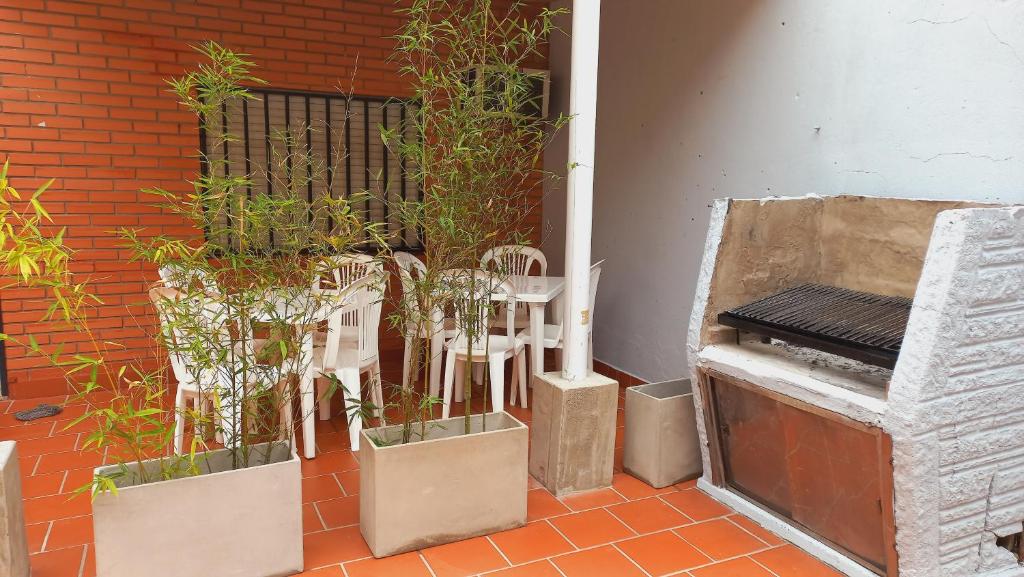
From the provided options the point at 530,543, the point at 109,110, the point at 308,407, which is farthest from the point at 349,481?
the point at 109,110

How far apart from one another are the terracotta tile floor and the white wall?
1410 mm

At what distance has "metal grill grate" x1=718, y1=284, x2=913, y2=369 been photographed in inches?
93.0

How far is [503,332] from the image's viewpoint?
4.88 metres

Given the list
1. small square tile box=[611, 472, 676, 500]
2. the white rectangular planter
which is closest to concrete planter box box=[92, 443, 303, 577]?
the white rectangular planter

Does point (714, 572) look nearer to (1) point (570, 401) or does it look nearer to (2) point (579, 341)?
(1) point (570, 401)

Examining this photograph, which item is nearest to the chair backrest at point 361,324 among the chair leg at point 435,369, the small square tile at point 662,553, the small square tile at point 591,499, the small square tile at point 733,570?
the chair leg at point 435,369

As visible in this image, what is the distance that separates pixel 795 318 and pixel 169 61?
4.22 m

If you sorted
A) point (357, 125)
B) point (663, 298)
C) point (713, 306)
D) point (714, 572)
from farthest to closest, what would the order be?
point (357, 125)
point (663, 298)
point (713, 306)
point (714, 572)

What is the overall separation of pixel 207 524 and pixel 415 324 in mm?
1025

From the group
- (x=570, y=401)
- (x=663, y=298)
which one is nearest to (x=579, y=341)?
(x=570, y=401)

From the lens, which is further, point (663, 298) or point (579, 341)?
point (663, 298)

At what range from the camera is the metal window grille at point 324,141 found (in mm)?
4969

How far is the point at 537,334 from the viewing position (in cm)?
415

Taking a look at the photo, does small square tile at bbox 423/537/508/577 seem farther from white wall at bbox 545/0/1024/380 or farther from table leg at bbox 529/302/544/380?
white wall at bbox 545/0/1024/380
